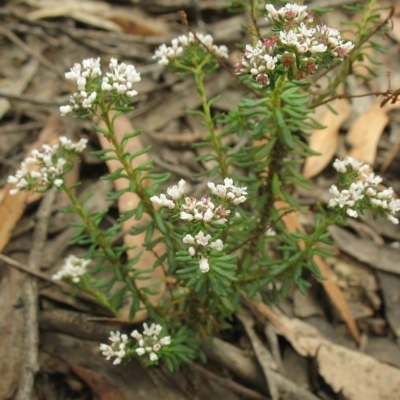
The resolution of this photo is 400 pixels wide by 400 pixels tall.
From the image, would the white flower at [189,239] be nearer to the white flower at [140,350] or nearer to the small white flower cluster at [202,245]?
the small white flower cluster at [202,245]

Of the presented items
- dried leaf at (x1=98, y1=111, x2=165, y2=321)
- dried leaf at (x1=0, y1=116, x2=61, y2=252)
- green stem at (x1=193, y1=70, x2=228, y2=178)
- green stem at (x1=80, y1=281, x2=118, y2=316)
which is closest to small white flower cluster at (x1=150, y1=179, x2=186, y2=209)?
green stem at (x1=193, y1=70, x2=228, y2=178)

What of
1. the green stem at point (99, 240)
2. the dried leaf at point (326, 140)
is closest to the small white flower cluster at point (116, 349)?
the green stem at point (99, 240)

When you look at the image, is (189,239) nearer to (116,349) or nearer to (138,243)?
(116,349)

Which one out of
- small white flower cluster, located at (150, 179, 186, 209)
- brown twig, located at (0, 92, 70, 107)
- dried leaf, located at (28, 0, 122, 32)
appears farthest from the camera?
dried leaf, located at (28, 0, 122, 32)

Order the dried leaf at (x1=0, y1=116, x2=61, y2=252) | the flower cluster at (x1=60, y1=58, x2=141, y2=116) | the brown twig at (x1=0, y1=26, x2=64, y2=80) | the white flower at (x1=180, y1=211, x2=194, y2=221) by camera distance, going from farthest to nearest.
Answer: the brown twig at (x1=0, y1=26, x2=64, y2=80)
the dried leaf at (x1=0, y1=116, x2=61, y2=252)
the flower cluster at (x1=60, y1=58, x2=141, y2=116)
the white flower at (x1=180, y1=211, x2=194, y2=221)

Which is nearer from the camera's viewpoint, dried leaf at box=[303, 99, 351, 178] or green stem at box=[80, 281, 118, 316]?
green stem at box=[80, 281, 118, 316]

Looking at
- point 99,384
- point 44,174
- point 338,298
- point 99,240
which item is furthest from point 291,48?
point 99,384

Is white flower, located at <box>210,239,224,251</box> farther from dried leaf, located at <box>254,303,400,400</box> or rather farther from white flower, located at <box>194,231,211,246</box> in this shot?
dried leaf, located at <box>254,303,400,400</box>
